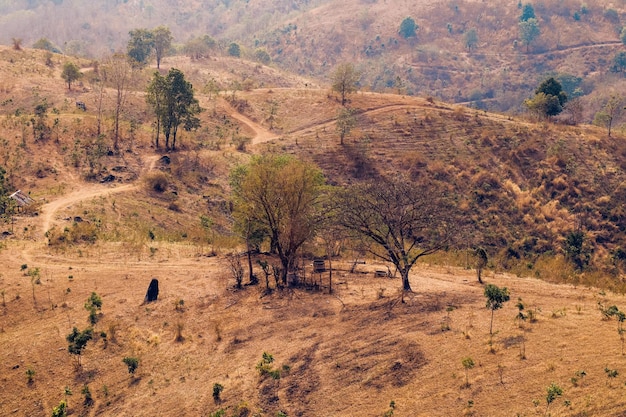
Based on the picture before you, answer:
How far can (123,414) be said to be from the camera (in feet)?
67.8

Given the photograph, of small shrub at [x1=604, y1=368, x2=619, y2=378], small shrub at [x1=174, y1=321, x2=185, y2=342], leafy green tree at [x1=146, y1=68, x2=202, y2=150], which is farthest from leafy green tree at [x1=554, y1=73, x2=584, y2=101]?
small shrub at [x1=174, y1=321, x2=185, y2=342]

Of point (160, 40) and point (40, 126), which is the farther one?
point (160, 40)

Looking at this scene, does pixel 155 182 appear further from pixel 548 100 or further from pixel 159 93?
pixel 548 100

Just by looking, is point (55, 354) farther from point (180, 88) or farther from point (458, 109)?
point (458, 109)

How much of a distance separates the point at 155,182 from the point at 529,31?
145013 millimetres

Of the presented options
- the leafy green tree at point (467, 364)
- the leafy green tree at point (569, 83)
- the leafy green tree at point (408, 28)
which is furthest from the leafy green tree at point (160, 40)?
the leafy green tree at point (467, 364)

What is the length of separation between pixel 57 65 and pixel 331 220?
8170 cm

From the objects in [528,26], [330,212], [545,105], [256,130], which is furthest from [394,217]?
[528,26]

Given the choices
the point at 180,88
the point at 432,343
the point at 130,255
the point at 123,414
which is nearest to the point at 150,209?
the point at 130,255

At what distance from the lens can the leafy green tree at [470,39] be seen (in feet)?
542

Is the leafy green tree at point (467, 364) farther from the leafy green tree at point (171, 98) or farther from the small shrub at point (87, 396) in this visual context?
the leafy green tree at point (171, 98)

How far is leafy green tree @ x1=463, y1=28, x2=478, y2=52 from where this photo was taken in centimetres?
16525

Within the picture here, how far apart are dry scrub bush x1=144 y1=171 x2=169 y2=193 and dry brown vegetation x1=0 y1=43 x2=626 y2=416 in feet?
0.56

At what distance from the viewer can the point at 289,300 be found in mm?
29500
